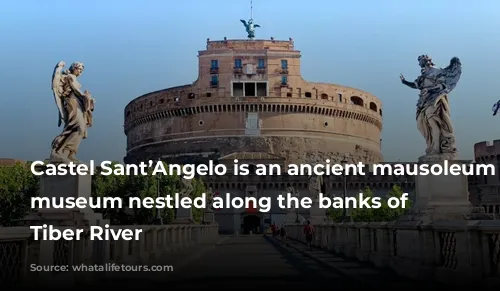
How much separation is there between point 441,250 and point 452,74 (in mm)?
4534

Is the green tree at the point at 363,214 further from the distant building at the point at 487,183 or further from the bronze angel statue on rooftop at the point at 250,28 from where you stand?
the bronze angel statue on rooftop at the point at 250,28

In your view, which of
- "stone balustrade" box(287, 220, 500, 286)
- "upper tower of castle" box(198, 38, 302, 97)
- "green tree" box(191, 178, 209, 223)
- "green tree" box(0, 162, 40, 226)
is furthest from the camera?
"upper tower of castle" box(198, 38, 302, 97)

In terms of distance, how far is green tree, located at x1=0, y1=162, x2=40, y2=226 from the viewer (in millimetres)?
43000

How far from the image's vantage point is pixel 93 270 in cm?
884

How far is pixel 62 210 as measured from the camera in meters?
10.0

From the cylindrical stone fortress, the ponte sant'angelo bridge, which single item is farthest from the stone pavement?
the cylindrical stone fortress

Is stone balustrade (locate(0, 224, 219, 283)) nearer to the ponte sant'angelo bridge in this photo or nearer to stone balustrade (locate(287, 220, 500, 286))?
the ponte sant'angelo bridge

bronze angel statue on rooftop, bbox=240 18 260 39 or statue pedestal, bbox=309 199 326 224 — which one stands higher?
bronze angel statue on rooftop, bbox=240 18 260 39

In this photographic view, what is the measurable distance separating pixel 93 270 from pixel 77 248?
562mm

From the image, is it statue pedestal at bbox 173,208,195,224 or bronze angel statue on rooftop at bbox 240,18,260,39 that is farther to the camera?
bronze angel statue on rooftop at bbox 240,18,260,39

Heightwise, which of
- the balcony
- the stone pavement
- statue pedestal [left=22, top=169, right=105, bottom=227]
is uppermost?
the balcony

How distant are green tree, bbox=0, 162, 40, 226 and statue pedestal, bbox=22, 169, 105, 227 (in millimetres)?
34608

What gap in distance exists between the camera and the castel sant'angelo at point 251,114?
84000 mm

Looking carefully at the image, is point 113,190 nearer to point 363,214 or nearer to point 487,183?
point 363,214
